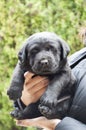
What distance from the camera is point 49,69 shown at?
122 inches

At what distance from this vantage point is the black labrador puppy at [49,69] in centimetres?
309

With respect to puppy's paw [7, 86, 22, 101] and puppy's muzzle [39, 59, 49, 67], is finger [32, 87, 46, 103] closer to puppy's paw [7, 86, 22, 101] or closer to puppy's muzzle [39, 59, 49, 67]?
puppy's paw [7, 86, 22, 101]

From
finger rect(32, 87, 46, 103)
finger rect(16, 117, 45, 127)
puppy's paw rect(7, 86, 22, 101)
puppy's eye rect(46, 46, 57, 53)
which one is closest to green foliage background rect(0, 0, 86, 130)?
finger rect(16, 117, 45, 127)

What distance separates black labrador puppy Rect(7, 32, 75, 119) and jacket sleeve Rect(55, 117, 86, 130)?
0.08 m

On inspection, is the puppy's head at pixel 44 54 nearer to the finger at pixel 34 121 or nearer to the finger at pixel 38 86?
the finger at pixel 38 86

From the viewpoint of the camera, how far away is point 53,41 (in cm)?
315

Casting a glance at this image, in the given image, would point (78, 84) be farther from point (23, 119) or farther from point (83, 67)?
point (23, 119)

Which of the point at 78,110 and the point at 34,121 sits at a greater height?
the point at 78,110

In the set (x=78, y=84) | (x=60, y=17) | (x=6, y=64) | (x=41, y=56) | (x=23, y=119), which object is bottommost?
(x=6, y=64)

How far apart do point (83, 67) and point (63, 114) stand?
279 millimetres

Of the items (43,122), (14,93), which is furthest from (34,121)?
(14,93)

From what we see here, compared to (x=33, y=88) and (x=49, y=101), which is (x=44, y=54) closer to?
(x=49, y=101)

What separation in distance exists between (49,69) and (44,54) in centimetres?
8

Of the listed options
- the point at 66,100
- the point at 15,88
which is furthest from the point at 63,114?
the point at 15,88
